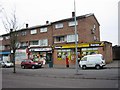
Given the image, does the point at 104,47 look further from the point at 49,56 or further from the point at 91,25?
the point at 49,56

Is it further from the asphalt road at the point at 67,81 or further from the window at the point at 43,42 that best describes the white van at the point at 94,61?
the window at the point at 43,42

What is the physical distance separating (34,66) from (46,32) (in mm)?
11906

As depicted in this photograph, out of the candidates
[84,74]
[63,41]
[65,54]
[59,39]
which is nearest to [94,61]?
[84,74]

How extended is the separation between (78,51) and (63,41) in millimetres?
5352

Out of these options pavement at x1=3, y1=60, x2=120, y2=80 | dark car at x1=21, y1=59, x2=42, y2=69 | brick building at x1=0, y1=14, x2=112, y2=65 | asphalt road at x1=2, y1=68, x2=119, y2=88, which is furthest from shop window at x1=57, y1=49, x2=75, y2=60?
asphalt road at x1=2, y1=68, x2=119, y2=88

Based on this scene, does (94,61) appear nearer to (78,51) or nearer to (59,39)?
(78,51)

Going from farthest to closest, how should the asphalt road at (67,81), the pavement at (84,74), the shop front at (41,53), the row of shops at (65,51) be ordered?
the shop front at (41,53), the row of shops at (65,51), the pavement at (84,74), the asphalt road at (67,81)

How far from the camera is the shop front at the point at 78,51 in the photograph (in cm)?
3728

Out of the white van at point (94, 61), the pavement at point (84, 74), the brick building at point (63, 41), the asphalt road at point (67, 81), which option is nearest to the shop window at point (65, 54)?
the brick building at point (63, 41)

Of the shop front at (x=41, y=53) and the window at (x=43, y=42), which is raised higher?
the window at (x=43, y=42)

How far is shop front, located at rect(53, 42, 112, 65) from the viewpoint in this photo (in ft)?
122

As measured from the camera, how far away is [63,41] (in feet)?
147

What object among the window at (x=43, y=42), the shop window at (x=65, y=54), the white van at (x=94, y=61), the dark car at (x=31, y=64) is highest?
the window at (x=43, y=42)

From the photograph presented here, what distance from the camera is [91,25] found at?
45.5 m
